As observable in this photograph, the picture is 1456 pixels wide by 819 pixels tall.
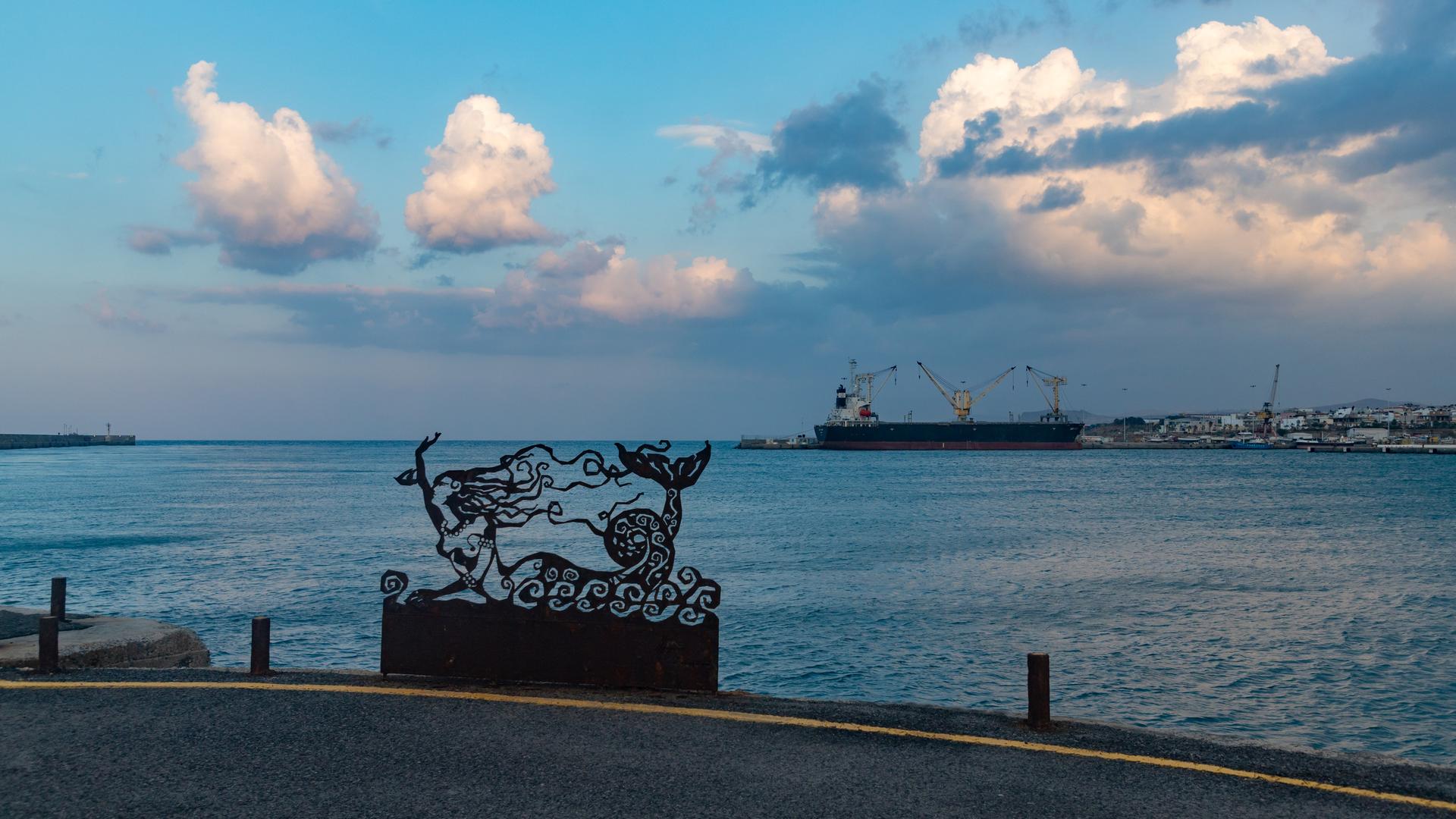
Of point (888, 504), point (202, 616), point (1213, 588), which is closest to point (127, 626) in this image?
point (202, 616)

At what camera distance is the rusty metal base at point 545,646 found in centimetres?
901

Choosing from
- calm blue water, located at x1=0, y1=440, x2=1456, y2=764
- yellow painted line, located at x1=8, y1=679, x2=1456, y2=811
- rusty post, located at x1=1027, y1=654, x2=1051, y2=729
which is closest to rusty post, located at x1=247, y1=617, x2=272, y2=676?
yellow painted line, located at x1=8, y1=679, x2=1456, y2=811

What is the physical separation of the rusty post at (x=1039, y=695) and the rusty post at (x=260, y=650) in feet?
24.0

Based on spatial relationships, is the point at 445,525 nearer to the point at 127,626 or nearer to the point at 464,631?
the point at 464,631

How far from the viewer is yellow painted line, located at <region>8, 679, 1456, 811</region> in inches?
267

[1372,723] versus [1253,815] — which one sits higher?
[1253,815]

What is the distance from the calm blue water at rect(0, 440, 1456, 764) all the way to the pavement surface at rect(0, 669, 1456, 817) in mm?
8466

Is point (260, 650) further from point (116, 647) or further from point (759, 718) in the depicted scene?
point (759, 718)

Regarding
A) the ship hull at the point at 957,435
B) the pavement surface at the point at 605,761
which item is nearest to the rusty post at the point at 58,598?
the pavement surface at the point at 605,761

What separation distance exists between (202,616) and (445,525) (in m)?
17.5

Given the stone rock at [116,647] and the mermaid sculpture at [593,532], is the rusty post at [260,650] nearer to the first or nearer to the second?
the mermaid sculpture at [593,532]

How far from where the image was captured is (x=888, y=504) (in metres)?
66.8

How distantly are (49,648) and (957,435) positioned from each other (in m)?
171

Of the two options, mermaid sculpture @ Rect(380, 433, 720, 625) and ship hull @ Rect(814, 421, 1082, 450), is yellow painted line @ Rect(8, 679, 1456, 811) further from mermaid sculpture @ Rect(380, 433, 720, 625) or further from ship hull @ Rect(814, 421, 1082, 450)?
ship hull @ Rect(814, 421, 1082, 450)
